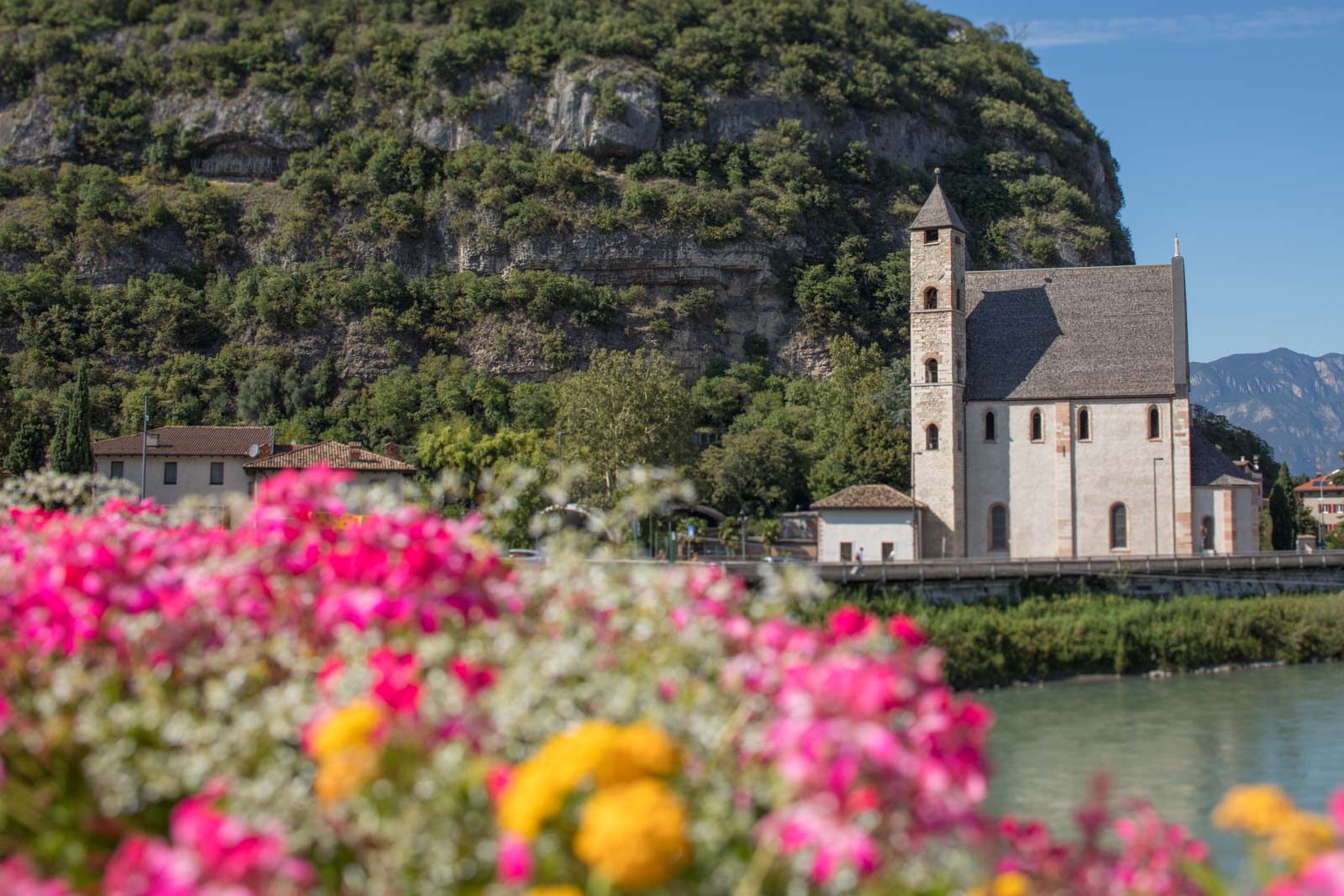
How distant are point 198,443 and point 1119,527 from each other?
39.2 meters

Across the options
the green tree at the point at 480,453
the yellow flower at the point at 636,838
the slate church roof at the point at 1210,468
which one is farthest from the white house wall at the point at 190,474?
the yellow flower at the point at 636,838

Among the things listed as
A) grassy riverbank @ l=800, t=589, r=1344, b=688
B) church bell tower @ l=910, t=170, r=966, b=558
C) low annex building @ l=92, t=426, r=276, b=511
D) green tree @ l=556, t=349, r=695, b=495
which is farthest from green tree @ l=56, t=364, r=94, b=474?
church bell tower @ l=910, t=170, r=966, b=558

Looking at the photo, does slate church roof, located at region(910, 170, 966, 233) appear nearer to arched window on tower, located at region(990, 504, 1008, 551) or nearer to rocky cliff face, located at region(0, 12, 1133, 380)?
arched window on tower, located at region(990, 504, 1008, 551)

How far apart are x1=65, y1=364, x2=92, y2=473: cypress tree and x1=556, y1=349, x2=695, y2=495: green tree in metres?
20.8

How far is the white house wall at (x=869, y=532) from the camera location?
54.1 m

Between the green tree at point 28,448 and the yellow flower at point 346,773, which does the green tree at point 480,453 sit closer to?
the green tree at point 28,448

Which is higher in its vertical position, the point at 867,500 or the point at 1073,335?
the point at 1073,335

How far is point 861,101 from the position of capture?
364 feet

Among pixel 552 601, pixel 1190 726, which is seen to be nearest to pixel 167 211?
pixel 1190 726

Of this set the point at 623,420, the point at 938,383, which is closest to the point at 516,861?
the point at 938,383

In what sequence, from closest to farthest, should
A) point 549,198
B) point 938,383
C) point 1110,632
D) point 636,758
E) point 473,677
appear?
point 636,758 < point 473,677 < point 1110,632 < point 938,383 < point 549,198

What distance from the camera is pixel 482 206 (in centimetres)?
9588

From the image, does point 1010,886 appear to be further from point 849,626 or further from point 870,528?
point 870,528

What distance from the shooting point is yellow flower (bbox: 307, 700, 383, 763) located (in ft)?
22.1
